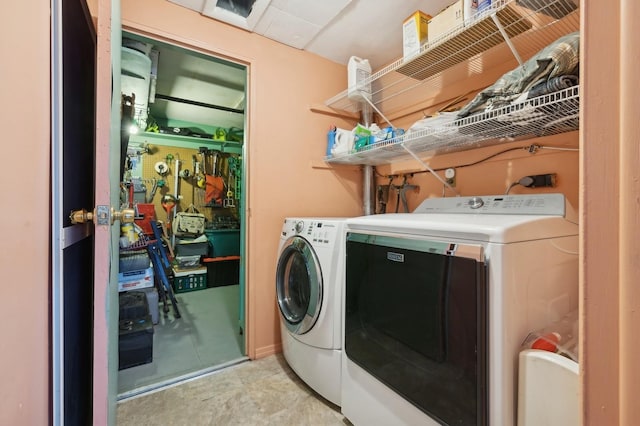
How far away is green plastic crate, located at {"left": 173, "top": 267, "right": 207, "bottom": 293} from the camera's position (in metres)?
3.54

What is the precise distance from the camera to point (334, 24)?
1.93 metres

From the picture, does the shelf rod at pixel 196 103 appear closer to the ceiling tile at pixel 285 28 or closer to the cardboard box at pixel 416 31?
the ceiling tile at pixel 285 28

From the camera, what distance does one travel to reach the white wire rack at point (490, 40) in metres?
1.19

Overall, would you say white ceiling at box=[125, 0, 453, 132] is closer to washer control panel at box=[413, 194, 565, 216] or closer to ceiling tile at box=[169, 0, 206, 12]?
ceiling tile at box=[169, 0, 206, 12]

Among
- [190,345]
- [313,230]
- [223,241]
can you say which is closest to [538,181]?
[313,230]

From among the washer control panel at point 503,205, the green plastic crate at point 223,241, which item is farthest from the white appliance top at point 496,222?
the green plastic crate at point 223,241

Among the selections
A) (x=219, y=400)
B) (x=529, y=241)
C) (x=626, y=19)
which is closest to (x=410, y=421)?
(x=529, y=241)

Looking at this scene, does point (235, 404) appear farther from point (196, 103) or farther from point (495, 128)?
point (196, 103)

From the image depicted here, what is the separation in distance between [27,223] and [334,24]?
203 cm

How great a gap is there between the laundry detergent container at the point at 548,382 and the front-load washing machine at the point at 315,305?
2.74 feet

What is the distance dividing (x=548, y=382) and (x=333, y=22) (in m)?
2.21

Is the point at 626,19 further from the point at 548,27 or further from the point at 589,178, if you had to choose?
the point at 548,27

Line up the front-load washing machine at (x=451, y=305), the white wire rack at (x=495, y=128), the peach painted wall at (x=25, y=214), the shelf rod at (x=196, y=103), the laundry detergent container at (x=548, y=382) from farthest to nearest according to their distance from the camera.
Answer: the shelf rod at (x=196, y=103) → the white wire rack at (x=495, y=128) → the front-load washing machine at (x=451, y=305) → the laundry detergent container at (x=548, y=382) → the peach painted wall at (x=25, y=214)

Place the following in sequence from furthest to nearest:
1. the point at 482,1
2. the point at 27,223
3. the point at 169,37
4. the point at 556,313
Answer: the point at 169,37, the point at 482,1, the point at 556,313, the point at 27,223
